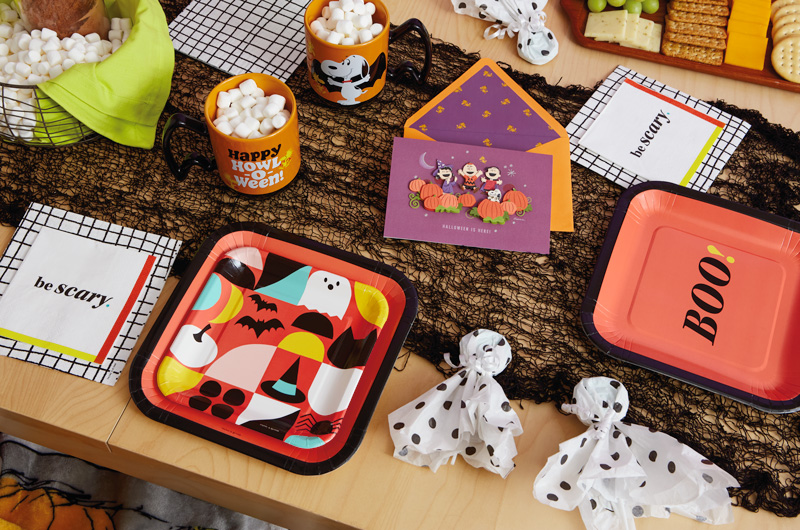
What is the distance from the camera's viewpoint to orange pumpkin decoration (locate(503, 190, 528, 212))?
0.84 m

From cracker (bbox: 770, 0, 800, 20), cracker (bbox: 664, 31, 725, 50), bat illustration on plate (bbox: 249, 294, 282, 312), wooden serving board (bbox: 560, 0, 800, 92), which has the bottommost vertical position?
bat illustration on plate (bbox: 249, 294, 282, 312)

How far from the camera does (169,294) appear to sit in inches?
31.1

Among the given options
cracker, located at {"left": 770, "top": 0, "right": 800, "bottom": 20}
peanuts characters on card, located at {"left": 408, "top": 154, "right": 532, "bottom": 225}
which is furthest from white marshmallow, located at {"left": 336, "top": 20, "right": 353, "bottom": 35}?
cracker, located at {"left": 770, "top": 0, "right": 800, "bottom": 20}

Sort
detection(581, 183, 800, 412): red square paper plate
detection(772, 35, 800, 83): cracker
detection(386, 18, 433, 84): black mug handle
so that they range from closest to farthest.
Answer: detection(581, 183, 800, 412): red square paper plate
detection(386, 18, 433, 84): black mug handle
detection(772, 35, 800, 83): cracker

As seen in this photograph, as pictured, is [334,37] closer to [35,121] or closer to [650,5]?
[35,121]

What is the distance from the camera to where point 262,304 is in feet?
2.57

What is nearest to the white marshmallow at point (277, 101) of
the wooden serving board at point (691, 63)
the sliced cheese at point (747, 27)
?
the wooden serving board at point (691, 63)

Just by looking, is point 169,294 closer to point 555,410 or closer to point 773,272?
point 555,410

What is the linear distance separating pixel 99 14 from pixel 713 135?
3.10 ft

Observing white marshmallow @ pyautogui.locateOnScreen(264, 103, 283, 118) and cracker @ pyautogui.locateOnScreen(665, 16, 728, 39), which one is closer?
white marshmallow @ pyautogui.locateOnScreen(264, 103, 283, 118)

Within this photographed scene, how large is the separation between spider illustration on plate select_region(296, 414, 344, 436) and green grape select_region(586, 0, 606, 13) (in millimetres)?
816

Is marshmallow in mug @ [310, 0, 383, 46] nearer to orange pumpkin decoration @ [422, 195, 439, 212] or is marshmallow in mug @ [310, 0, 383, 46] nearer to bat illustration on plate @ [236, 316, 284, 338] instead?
orange pumpkin decoration @ [422, 195, 439, 212]

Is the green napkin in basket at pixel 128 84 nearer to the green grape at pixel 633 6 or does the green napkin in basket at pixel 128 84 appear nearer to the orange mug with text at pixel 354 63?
the orange mug with text at pixel 354 63

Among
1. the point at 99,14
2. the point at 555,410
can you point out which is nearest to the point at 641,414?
the point at 555,410
